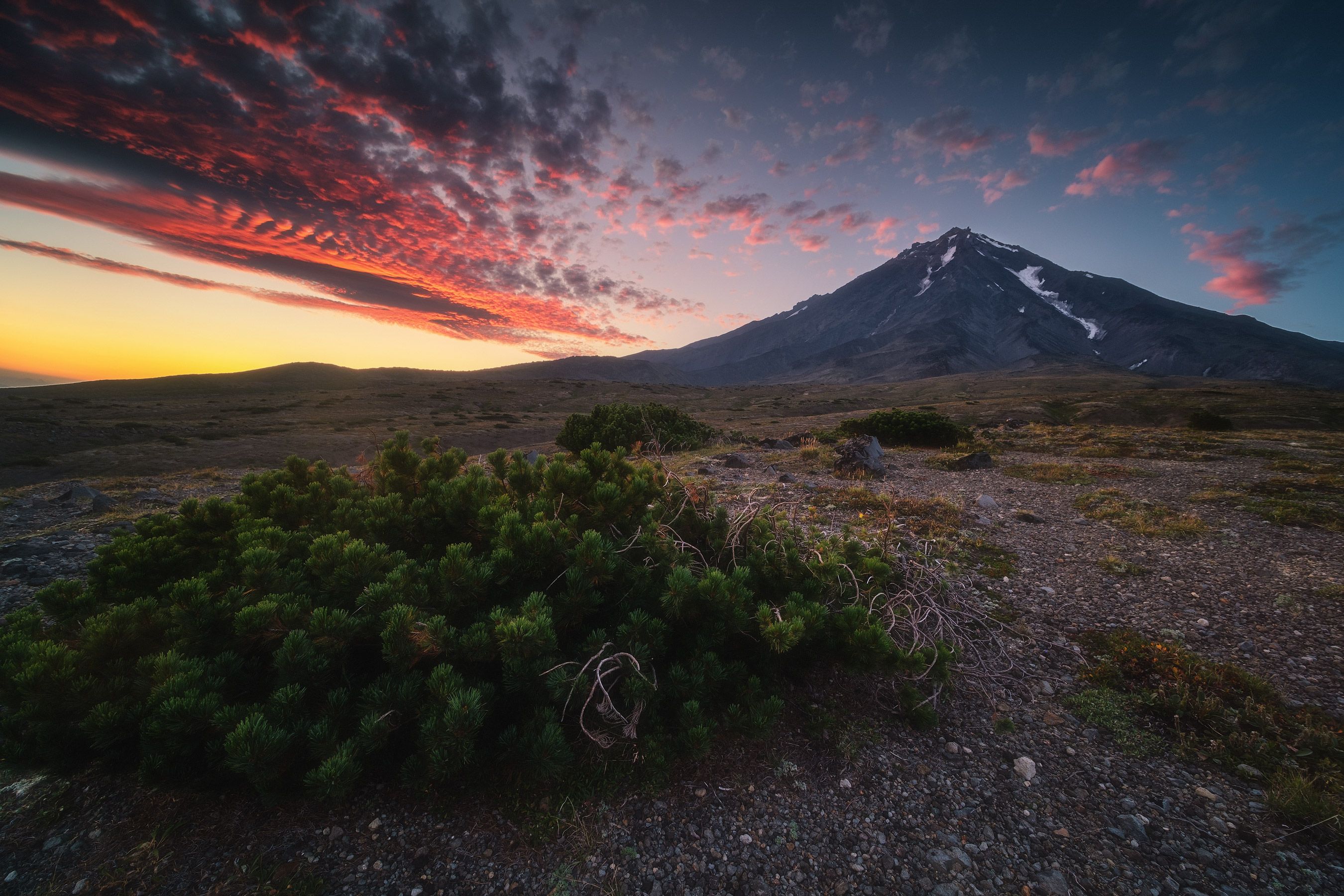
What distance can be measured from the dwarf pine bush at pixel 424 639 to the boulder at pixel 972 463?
Result: 13.9 metres

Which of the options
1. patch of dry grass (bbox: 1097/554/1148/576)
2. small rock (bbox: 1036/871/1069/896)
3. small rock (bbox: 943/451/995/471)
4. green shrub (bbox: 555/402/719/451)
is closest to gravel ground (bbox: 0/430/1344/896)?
small rock (bbox: 1036/871/1069/896)

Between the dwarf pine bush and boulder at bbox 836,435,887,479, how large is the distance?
417 inches

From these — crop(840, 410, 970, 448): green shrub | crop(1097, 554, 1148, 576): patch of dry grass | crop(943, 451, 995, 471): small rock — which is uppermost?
crop(840, 410, 970, 448): green shrub

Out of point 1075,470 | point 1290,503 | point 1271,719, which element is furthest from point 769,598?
point 1075,470

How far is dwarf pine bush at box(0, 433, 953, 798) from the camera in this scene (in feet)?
9.49

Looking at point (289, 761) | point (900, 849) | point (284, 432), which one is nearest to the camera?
point (289, 761)

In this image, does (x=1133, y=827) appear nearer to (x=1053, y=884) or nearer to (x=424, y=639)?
(x=1053, y=884)

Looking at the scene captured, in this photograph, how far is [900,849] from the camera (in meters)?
3.21

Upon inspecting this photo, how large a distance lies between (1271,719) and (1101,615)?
2.09m

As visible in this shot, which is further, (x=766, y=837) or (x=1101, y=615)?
(x=1101, y=615)

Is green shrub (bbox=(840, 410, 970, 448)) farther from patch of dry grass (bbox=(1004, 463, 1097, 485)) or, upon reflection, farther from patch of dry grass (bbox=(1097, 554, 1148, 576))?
patch of dry grass (bbox=(1097, 554, 1148, 576))

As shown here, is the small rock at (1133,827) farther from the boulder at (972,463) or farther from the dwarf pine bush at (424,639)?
the boulder at (972,463)

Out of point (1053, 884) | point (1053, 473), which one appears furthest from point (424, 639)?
point (1053, 473)

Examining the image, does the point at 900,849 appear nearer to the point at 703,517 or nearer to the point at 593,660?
the point at 593,660
